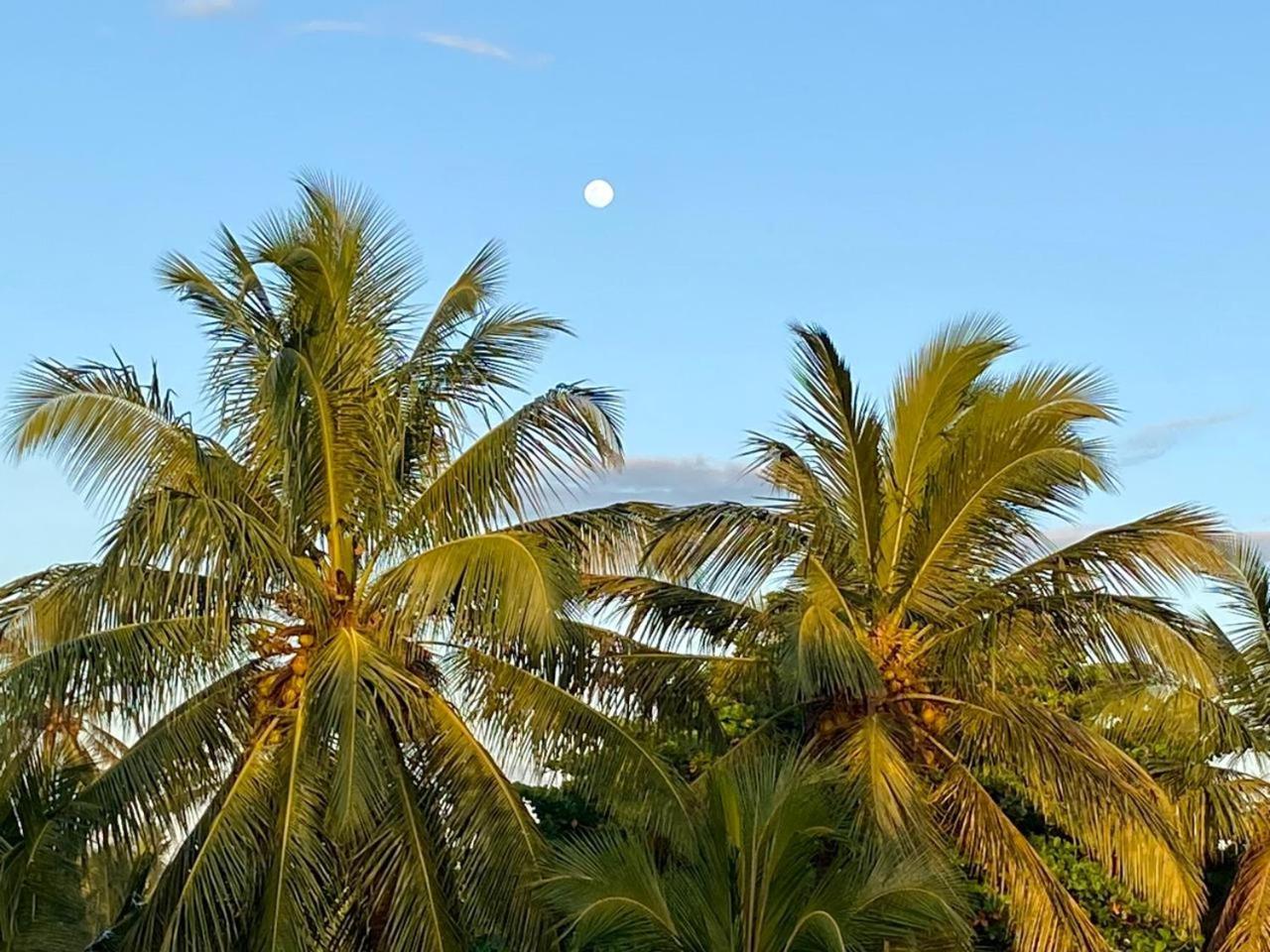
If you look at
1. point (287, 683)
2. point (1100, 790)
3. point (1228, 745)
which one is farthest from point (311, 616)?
point (1228, 745)

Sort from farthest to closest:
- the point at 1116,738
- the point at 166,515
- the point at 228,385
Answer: the point at 1116,738 → the point at 228,385 → the point at 166,515

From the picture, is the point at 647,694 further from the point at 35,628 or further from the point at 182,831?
the point at 35,628

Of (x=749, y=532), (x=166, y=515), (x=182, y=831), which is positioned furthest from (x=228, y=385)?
(x=749, y=532)

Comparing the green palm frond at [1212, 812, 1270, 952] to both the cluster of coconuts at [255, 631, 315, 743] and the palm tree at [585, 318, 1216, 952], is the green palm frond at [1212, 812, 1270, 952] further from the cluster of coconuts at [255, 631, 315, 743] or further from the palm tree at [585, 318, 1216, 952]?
the cluster of coconuts at [255, 631, 315, 743]

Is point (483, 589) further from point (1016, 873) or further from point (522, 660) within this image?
point (1016, 873)

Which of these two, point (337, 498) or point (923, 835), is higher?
point (337, 498)

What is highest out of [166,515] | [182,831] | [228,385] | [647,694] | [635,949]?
[228,385]

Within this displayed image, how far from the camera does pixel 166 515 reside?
11.9 meters

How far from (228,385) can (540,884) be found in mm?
5391

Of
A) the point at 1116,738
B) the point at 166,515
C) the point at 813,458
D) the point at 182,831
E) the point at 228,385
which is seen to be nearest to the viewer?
the point at 166,515

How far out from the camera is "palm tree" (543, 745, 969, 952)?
1205 cm

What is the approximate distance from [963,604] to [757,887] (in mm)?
3633

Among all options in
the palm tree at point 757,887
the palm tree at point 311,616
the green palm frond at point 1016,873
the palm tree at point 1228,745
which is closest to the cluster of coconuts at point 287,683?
the palm tree at point 311,616

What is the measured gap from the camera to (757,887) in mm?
12555
